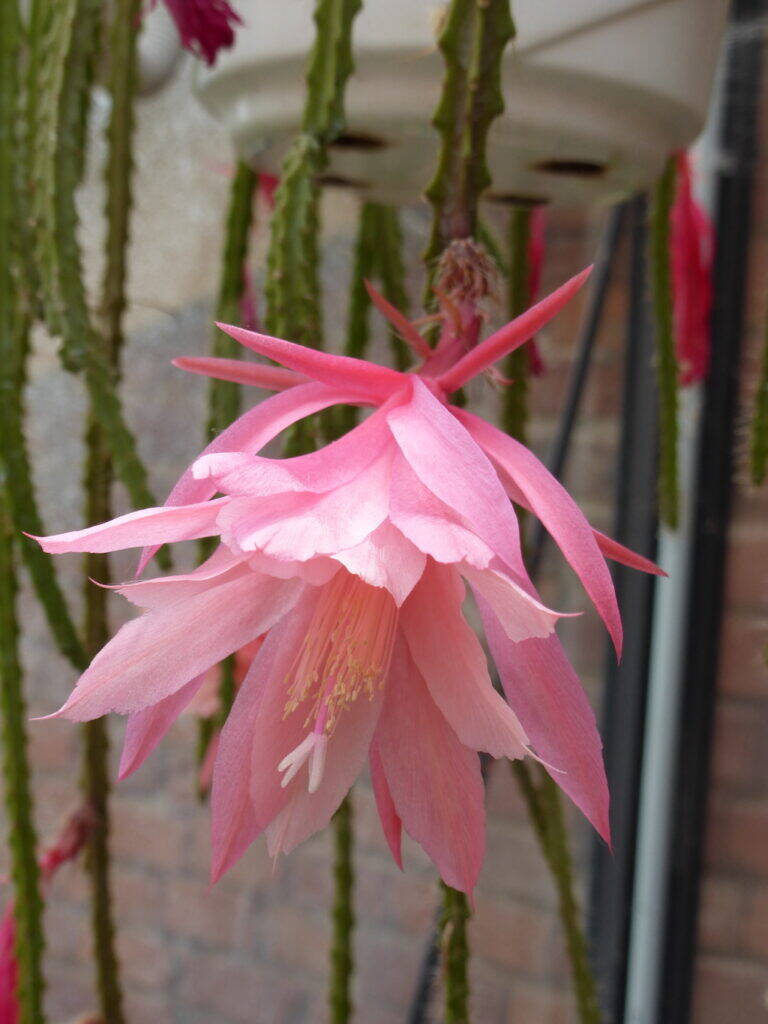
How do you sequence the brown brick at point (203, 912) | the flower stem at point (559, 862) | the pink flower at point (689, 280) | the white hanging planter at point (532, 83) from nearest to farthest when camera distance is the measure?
the white hanging planter at point (532, 83) < the flower stem at point (559, 862) < the pink flower at point (689, 280) < the brown brick at point (203, 912)

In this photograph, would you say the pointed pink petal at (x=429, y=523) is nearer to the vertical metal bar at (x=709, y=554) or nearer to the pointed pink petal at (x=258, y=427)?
the pointed pink petal at (x=258, y=427)

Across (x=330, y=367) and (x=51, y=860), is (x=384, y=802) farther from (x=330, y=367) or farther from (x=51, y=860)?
(x=51, y=860)

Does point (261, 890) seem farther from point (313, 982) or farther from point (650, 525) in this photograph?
point (650, 525)

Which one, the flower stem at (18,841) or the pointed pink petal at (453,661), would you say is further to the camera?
the flower stem at (18,841)

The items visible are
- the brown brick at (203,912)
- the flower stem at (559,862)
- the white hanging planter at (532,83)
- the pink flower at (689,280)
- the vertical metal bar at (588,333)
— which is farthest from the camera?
the brown brick at (203,912)

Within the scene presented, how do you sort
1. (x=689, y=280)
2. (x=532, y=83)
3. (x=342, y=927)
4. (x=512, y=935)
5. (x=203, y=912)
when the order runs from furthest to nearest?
1. (x=203, y=912)
2. (x=512, y=935)
3. (x=689, y=280)
4. (x=342, y=927)
5. (x=532, y=83)

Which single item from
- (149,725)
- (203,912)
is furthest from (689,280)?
(203,912)

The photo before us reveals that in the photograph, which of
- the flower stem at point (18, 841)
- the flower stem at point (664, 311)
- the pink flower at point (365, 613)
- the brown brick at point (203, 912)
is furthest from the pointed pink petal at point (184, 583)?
the brown brick at point (203, 912)
